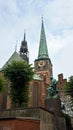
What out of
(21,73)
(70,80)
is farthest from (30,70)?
(70,80)

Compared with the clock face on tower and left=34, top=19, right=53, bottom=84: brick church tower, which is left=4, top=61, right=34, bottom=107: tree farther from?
the clock face on tower

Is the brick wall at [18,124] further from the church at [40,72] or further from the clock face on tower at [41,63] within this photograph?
the clock face on tower at [41,63]

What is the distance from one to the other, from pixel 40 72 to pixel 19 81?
31.8 meters

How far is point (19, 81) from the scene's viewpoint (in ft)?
89.9

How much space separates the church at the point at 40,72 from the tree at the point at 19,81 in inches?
357

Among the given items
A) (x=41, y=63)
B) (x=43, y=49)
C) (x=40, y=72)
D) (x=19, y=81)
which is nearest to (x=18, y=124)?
(x=19, y=81)

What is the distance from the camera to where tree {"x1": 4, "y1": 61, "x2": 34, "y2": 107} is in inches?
1061

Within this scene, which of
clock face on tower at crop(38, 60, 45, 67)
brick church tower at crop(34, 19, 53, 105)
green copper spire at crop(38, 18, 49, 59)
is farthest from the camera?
green copper spire at crop(38, 18, 49, 59)

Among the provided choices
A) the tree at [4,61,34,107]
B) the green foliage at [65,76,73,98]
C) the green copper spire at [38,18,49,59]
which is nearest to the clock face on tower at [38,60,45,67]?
the green copper spire at [38,18,49,59]

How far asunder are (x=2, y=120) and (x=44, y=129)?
469 centimetres

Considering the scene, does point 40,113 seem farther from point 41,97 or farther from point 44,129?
point 41,97

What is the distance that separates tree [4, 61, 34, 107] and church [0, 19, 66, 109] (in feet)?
29.8

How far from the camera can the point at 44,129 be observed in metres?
19.8

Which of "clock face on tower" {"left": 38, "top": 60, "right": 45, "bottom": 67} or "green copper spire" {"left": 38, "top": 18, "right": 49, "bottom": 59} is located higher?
"green copper spire" {"left": 38, "top": 18, "right": 49, "bottom": 59}
